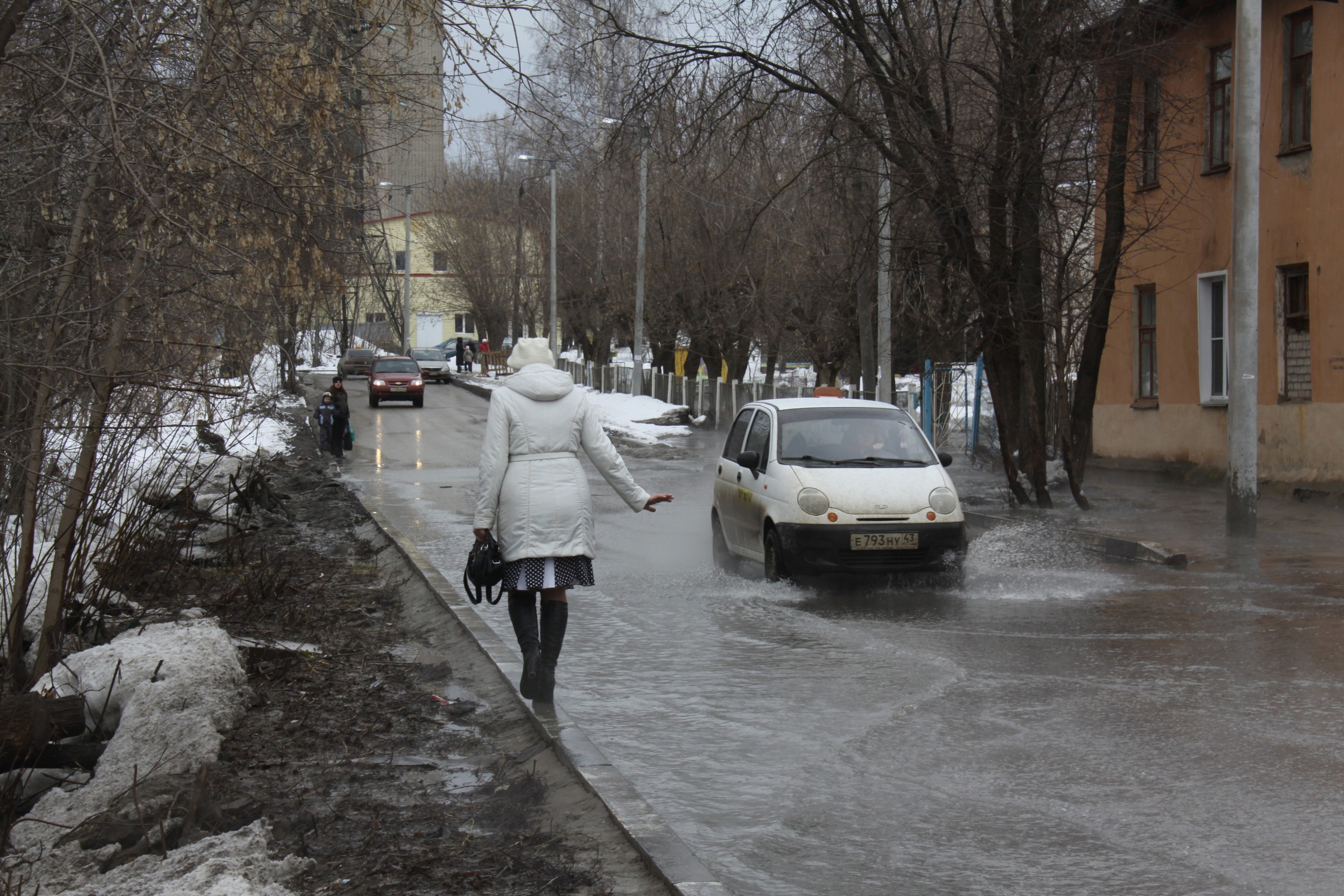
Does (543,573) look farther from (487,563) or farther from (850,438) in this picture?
(850,438)

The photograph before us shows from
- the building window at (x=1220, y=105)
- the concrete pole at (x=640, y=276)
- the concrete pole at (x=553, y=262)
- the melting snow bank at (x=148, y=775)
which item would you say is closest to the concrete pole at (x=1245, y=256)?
the building window at (x=1220, y=105)

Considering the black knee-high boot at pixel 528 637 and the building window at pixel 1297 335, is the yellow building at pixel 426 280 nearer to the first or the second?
the building window at pixel 1297 335

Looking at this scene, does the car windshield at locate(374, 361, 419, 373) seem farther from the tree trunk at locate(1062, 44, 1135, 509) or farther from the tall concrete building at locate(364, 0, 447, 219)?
the tall concrete building at locate(364, 0, 447, 219)

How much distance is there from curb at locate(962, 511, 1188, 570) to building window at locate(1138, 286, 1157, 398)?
9497 millimetres

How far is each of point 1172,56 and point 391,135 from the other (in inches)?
447

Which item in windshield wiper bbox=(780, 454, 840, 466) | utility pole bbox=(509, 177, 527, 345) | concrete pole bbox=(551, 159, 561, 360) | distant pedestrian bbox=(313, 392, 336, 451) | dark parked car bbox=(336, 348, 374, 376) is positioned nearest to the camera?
windshield wiper bbox=(780, 454, 840, 466)

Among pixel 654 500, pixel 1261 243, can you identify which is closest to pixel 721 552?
pixel 654 500

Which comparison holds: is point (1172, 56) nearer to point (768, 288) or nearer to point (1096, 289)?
point (1096, 289)

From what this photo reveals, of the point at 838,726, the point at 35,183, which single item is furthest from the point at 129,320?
the point at 838,726

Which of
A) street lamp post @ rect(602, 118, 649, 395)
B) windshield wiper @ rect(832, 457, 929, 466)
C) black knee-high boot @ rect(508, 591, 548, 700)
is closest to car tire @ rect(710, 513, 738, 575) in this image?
windshield wiper @ rect(832, 457, 929, 466)

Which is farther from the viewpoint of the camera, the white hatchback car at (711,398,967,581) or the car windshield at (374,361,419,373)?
the car windshield at (374,361,419,373)

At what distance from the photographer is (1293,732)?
20.9 feet

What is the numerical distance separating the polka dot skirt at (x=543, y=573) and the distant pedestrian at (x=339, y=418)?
2023cm

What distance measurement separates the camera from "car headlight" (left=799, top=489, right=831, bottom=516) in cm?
1086
